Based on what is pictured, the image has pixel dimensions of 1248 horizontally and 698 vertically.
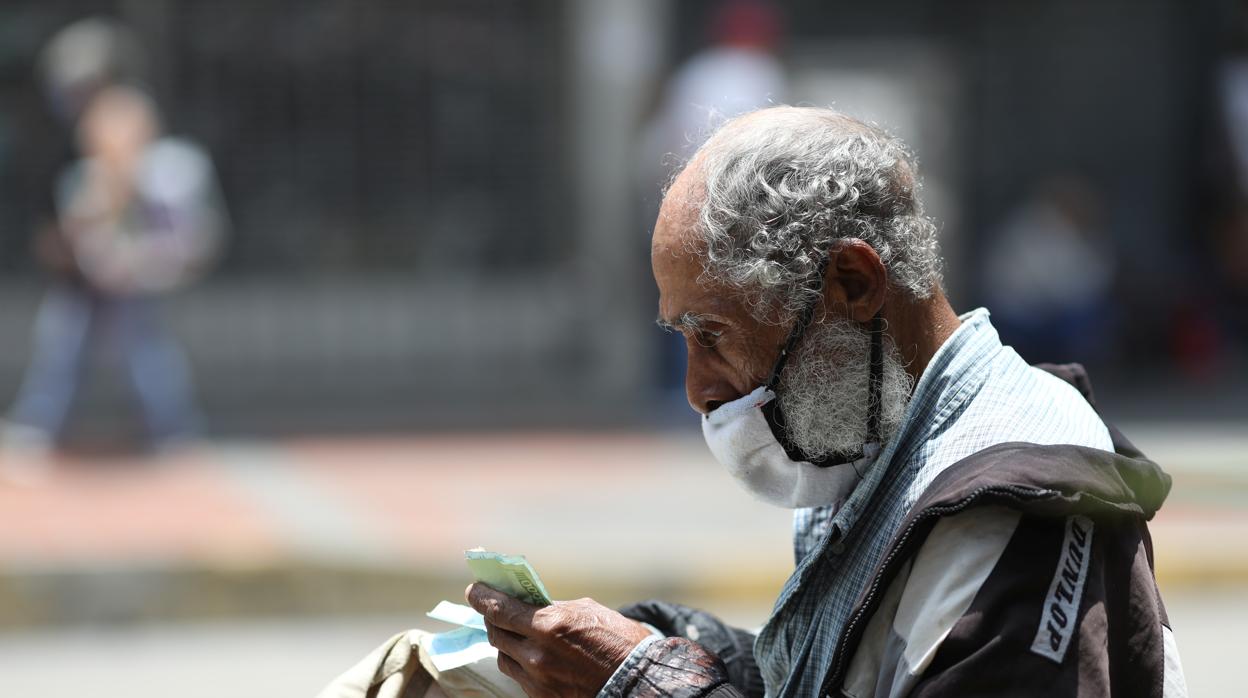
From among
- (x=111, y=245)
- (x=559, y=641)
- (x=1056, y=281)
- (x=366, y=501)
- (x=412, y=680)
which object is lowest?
(x=366, y=501)

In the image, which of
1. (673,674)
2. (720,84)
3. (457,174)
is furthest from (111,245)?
(673,674)

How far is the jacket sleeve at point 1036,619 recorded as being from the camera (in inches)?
63.7

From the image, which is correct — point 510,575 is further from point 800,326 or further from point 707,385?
point 800,326

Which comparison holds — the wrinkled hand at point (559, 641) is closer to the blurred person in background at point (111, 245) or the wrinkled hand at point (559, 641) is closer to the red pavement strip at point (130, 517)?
the red pavement strip at point (130, 517)

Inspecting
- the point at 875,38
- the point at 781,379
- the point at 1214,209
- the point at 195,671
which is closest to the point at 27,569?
the point at 195,671

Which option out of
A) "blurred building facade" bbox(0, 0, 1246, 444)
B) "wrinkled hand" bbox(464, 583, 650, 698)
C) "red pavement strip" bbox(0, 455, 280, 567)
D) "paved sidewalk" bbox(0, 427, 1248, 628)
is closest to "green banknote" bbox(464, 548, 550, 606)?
"wrinkled hand" bbox(464, 583, 650, 698)

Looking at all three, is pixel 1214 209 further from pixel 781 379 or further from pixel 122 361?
pixel 781 379

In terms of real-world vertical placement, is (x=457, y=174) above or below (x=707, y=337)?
below

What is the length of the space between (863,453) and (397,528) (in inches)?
183

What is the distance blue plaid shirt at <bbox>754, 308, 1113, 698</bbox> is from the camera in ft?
6.04

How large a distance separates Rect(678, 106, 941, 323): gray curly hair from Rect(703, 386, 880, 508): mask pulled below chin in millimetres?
137

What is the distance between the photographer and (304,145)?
947 cm

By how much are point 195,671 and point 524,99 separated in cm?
504

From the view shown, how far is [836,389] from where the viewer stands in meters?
1.89
